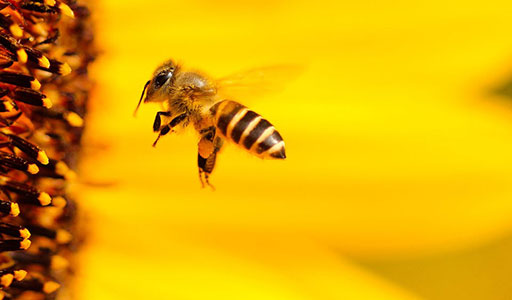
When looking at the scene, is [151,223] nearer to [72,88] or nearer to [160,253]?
[160,253]

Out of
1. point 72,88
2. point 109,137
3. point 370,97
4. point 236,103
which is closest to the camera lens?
point 236,103

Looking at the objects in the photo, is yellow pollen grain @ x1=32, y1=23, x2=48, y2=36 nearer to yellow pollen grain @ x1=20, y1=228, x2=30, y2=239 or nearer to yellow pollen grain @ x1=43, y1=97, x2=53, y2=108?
yellow pollen grain @ x1=43, y1=97, x2=53, y2=108

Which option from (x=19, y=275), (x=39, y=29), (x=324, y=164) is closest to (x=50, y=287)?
(x=19, y=275)

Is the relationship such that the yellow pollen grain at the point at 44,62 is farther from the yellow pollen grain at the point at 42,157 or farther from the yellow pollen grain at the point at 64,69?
the yellow pollen grain at the point at 42,157

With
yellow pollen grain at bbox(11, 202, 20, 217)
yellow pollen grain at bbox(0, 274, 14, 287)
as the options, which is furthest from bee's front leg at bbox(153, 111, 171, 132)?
yellow pollen grain at bbox(0, 274, 14, 287)

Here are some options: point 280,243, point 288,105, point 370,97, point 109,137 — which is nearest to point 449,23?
point 370,97

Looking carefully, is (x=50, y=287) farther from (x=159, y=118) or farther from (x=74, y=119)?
(x=159, y=118)
